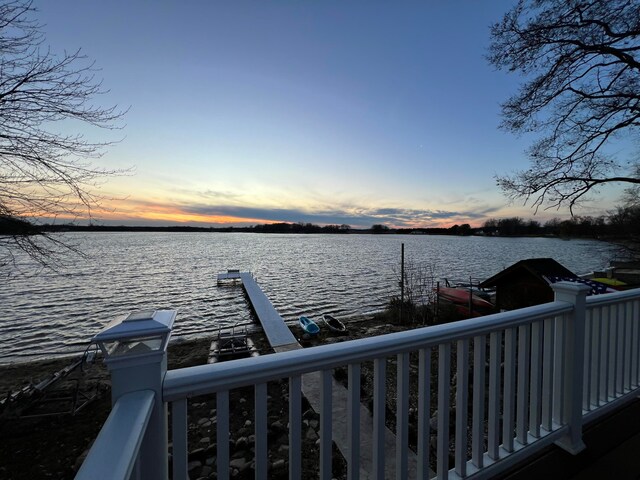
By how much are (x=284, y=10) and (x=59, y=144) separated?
5.61m

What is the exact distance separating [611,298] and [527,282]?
29.2 feet

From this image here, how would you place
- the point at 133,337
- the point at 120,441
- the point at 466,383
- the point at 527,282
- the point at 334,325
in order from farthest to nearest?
the point at 334,325 → the point at 527,282 → the point at 466,383 → the point at 133,337 → the point at 120,441

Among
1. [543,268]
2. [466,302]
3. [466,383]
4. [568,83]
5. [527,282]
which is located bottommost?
[466,302]

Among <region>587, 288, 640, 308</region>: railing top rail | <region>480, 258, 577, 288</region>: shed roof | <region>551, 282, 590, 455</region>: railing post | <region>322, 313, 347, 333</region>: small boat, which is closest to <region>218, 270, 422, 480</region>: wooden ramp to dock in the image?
<region>551, 282, 590, 455</region>: railing post

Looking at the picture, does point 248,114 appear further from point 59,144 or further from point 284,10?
point 59,144

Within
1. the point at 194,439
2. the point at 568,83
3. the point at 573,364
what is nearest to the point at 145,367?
the point at 573,364

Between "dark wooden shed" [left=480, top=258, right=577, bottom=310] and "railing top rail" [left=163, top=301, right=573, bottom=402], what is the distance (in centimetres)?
911

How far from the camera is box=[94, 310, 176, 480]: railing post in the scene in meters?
0.94

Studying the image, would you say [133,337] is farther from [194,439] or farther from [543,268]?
[543,268]

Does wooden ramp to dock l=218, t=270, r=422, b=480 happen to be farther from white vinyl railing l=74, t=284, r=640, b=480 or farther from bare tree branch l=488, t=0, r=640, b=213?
bare tree branch l=488, t=0, r=640, b=213

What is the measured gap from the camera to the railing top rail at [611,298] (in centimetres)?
243

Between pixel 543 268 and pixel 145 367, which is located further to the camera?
pixel 543 268

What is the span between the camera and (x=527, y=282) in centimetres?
1009

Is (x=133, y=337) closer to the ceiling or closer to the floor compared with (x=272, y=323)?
closer to the ceiling
